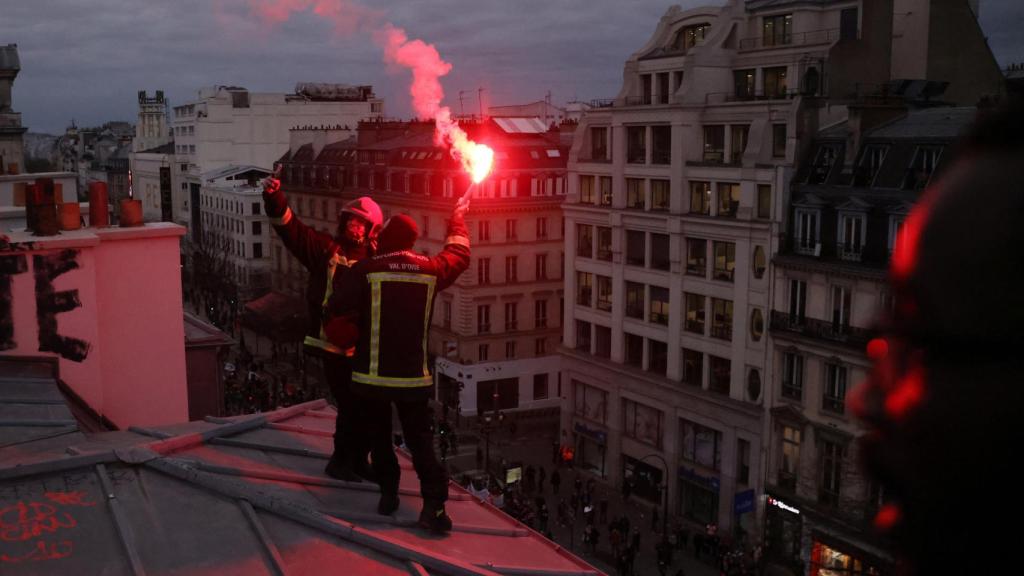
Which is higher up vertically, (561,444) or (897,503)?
(897,503)

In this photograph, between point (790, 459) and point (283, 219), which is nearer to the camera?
point (283, 219)

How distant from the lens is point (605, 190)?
152 ft

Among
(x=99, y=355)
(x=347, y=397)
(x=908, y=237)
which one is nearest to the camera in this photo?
(x=908, y=237)

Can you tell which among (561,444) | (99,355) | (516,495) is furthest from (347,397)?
(561,444)

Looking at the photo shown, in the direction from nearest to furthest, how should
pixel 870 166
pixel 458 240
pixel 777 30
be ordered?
pixel 458 240 → pixel 870 166 → pixel 777 30

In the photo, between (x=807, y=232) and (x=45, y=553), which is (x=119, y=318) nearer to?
(x=45, y=553)

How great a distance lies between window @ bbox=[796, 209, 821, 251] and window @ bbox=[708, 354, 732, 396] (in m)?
5.70

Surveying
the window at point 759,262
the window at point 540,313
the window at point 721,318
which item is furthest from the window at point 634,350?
the window at point 540,313

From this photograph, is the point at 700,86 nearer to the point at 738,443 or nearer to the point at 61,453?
the point at 738,443

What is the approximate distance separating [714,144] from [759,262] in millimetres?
5886

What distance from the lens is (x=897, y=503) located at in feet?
6.50

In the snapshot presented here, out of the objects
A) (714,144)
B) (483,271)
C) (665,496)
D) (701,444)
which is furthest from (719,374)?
(483,271)

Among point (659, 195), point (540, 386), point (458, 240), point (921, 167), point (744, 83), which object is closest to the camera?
point (458, 240)

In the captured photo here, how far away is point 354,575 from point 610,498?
3773 cm
